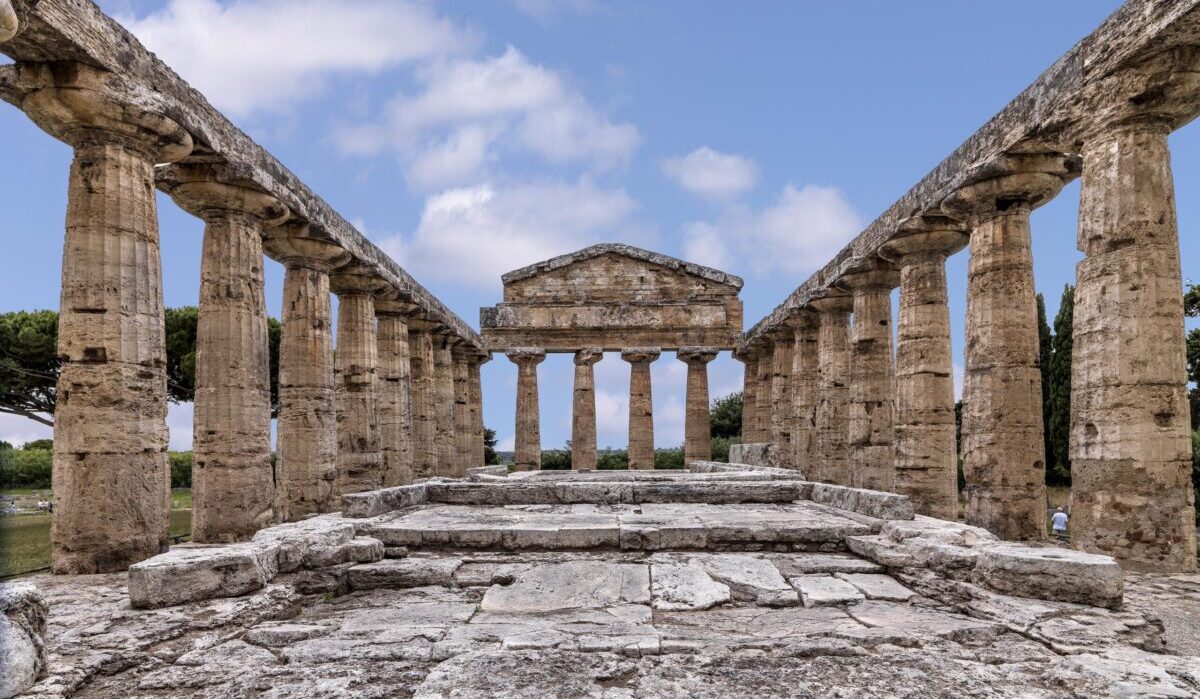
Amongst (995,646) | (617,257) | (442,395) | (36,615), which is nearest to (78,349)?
(36,615)

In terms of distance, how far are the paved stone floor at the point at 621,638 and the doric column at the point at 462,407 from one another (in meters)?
23.2

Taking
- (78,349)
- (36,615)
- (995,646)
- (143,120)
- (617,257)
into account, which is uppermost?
(617,257)

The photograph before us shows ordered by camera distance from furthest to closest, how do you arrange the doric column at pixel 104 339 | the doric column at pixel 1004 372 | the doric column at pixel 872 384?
the doric column at pixel 872 384 → the doric column at pixel 1004 372 → the doric column at pixel 104 339

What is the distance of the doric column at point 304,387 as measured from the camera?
573 inches

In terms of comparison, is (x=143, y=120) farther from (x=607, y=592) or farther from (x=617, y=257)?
(x=617, y=257)

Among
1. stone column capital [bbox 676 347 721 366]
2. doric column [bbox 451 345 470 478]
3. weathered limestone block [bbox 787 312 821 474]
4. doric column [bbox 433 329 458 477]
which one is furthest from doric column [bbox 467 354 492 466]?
weathered limestone block [bbox 787 312 821 474]

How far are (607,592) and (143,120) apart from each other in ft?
24.9

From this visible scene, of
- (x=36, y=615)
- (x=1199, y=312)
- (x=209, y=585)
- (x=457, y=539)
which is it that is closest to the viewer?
(x=36, y=615)

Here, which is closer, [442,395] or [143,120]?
[143,120]

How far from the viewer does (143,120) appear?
9.15m

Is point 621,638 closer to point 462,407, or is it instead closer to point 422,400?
point 422,400

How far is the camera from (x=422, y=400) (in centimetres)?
2498

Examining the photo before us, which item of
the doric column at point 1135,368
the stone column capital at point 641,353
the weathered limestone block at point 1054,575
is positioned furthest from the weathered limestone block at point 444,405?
the weathered limestone block at point 1054,575

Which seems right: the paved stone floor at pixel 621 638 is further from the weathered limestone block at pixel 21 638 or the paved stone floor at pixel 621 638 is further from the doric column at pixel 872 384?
the doric column at pixel 872 384
